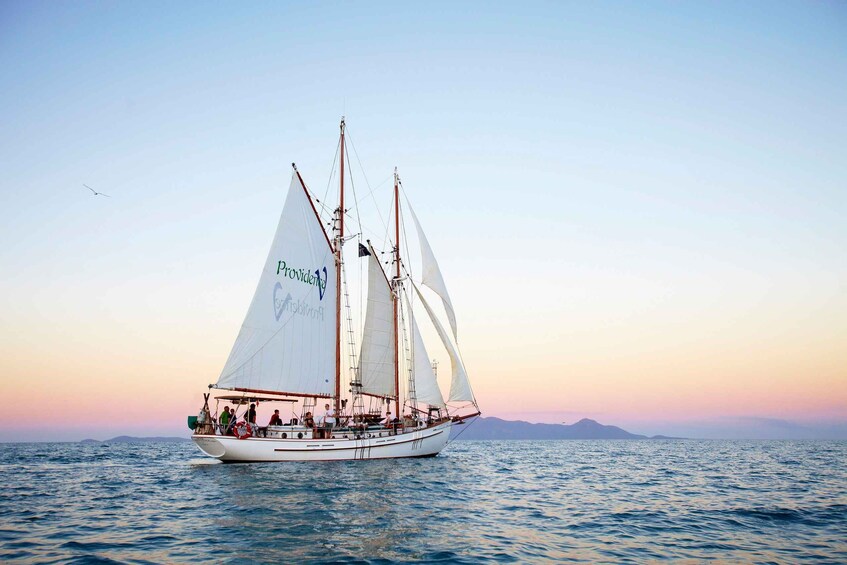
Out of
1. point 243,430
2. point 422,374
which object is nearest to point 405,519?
point 243,430

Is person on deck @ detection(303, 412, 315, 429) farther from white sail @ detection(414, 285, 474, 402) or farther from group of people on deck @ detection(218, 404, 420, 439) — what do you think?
white sail @ detection(414, 285, 474, 402)

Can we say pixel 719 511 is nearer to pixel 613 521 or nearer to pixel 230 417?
pixel 613 521

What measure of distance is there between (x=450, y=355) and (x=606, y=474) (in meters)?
15.0

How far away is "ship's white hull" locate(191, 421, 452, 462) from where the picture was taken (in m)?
38.1

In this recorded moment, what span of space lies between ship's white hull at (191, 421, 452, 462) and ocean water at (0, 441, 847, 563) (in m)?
3.89

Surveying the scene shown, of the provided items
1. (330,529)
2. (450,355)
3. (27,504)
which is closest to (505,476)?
(450,355)

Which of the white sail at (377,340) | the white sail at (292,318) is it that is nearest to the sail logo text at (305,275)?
the white sail at (292,318)

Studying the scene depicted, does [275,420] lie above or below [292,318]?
below

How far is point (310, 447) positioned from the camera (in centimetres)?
3991

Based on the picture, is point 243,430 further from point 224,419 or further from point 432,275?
point 432,275

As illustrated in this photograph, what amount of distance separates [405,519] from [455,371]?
93.3 ft

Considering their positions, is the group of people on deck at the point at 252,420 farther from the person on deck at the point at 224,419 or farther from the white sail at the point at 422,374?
the white sail at the point at 422,374

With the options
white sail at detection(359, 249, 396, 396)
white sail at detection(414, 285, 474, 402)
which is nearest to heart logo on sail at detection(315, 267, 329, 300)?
white sail at detection(359, 249, 396, 396)

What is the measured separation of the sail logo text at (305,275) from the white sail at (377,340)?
16.3 ft
